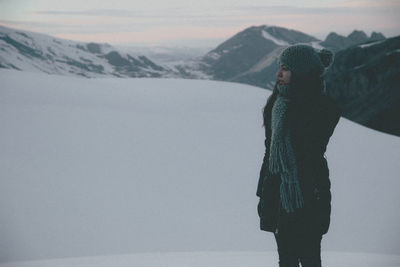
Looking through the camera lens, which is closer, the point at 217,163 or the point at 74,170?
the point at 74,170

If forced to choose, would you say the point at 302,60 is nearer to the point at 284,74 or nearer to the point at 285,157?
the point at 284,74

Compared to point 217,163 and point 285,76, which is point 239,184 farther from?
point 285,76

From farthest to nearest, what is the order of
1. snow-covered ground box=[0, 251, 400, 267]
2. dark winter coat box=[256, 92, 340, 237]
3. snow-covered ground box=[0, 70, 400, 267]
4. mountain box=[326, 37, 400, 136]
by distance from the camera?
mountain box=[326, 37, 400, 136]
snow-covered ground box=[0, 70, 400, 267]
snow-covered ground box=[0, 251, 400, 267]
dark winter coat box=[256, 92, 340, 237]

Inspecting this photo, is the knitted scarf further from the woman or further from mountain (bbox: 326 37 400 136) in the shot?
mountain (bbox: 326 37 400 136)

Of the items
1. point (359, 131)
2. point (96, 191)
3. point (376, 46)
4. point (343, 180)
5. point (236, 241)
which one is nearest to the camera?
point (236, 241)

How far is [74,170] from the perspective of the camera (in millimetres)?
4559

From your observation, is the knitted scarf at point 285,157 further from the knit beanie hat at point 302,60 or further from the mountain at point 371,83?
the mountain at point 371,83

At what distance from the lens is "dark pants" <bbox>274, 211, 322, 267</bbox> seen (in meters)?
1.69

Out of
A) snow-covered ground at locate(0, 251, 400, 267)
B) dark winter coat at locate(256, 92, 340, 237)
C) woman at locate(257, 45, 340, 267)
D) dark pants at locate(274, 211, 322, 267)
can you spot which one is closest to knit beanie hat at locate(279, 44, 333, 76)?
woman at locate(257, 45, 340, 267)

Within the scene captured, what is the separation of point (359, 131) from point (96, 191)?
4.79 m

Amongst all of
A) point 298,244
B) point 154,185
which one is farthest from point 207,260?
point 154,185

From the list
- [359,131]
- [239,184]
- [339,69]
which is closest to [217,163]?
[239,184]

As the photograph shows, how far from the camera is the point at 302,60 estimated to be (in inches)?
64.8

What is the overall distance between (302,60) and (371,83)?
7238 centimetres
